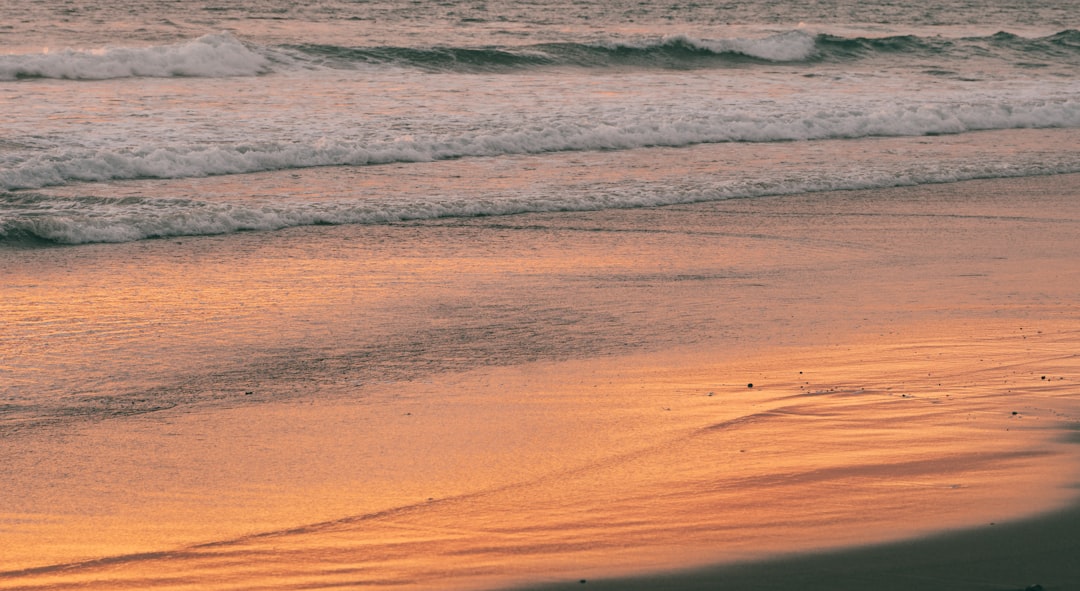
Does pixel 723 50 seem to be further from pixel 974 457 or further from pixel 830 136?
pixel 974 457

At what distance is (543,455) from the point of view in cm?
468

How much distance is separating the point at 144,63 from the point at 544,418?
17853 millimetres

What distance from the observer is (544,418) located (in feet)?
16.9

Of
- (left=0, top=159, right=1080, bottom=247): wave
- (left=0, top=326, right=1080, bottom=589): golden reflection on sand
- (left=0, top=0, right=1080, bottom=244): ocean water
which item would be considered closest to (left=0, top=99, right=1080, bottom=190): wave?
(left=0, top=0, right=1080, bottom=244): ocean water

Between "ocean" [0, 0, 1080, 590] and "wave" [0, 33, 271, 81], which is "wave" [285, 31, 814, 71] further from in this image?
"ocean" [0, 0, 1080, 590]

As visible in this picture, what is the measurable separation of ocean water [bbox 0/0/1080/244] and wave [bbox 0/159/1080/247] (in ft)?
0.10

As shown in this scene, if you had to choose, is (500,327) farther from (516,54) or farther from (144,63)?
(516,54)

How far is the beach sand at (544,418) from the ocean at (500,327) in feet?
0.07

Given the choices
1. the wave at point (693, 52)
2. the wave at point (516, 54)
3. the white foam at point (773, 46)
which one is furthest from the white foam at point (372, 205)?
the white foam at point (773, 46)

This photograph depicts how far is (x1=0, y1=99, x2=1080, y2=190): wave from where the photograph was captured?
11773mm

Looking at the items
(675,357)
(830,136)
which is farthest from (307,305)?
(830,136)

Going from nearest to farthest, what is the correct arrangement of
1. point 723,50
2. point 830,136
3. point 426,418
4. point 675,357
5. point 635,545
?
point 635,545, point 426,418, point 675,357, point 830,136, point 723,50

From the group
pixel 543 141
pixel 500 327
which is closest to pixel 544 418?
pixel 500 327

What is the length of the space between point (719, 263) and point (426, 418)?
12.8 feet
